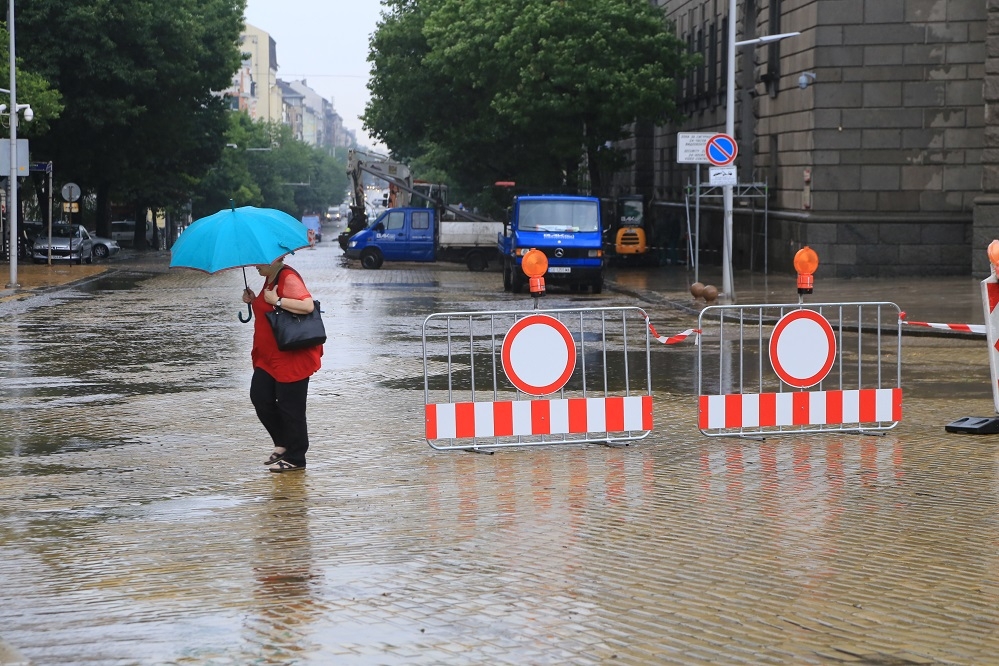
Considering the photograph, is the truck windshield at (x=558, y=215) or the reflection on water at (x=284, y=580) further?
the truck windshield at (x=558, y=215)

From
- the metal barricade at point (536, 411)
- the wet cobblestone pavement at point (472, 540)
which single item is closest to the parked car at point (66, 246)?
the wet cobblestone pavement at point (472, 540)

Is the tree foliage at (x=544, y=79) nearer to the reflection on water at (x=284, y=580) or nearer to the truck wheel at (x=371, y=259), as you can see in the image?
the truck wheel at (x=371, y=259)

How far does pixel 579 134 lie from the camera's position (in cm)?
4775

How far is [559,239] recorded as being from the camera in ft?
106

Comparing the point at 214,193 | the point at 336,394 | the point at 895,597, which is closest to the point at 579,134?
the point at 336,394

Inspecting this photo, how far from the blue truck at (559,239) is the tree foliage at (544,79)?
41.5 ft

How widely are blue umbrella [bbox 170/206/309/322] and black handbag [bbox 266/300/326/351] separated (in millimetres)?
219

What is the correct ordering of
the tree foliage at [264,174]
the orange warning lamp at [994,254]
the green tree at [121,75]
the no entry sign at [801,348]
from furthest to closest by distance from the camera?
the tree foliage at [264,174]
the green tree at [121,75]
the no entry sign at [801,348]
the orange warning lamp at [994,254]

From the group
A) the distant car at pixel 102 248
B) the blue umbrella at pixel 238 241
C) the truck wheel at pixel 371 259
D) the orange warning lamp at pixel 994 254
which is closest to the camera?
the blue umbrella at pixel 238 241

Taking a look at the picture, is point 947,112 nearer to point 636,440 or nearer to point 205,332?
point 205,332

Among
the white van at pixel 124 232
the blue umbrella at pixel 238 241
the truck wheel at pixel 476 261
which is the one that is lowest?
the blue umbrella at pixel 238 241

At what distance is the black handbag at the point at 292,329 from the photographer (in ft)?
31.2

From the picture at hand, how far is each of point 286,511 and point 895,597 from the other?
3.52 metres

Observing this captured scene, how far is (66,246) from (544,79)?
53.1 ft
